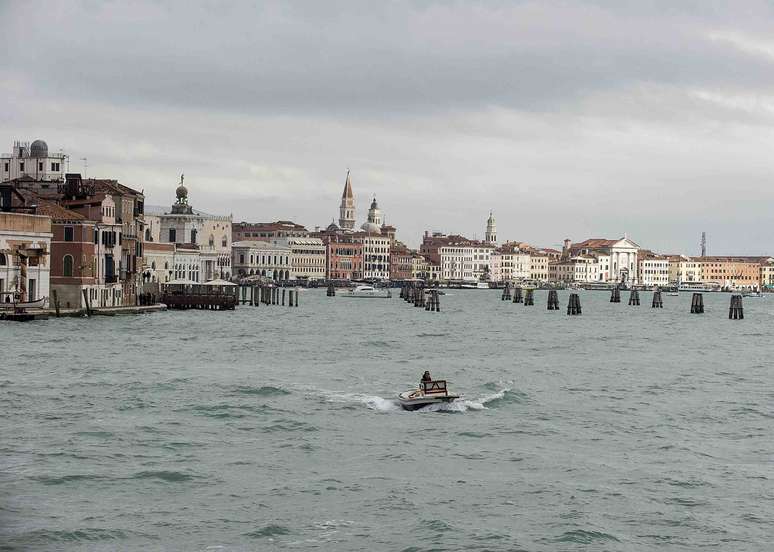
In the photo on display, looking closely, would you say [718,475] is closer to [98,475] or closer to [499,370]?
[98,475]

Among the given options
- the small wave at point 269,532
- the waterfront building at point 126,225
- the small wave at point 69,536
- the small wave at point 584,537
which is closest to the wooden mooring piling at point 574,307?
the waterfront building at point 126,225

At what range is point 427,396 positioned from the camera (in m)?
33.3

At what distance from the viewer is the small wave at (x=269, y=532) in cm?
2034

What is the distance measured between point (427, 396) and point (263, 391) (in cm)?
600

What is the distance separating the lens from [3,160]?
412ft

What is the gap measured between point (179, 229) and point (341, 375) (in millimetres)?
116134

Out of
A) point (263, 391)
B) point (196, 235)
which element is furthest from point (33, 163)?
point (263, 391)

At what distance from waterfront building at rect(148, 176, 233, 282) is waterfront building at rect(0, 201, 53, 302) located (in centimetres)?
6572

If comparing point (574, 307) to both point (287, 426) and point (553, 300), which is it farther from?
point (287, 426)

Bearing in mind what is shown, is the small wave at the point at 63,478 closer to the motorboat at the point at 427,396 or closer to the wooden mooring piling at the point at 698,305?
the motorboat at the point at 427,396

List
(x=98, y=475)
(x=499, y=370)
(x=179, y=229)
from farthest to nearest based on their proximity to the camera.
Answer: (x=179, y=229)
(x=499, y=370)
(x=98, y=475)

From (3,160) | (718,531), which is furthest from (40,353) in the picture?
(3,160)

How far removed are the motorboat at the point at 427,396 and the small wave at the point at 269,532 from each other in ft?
41.0

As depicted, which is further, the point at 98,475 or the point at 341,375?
the point at 341,375
